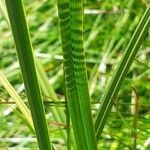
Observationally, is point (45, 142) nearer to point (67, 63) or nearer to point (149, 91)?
point (67, 63)

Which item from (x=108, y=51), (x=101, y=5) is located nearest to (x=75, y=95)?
(x=108, y=51)

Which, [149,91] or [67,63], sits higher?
[149,91]
